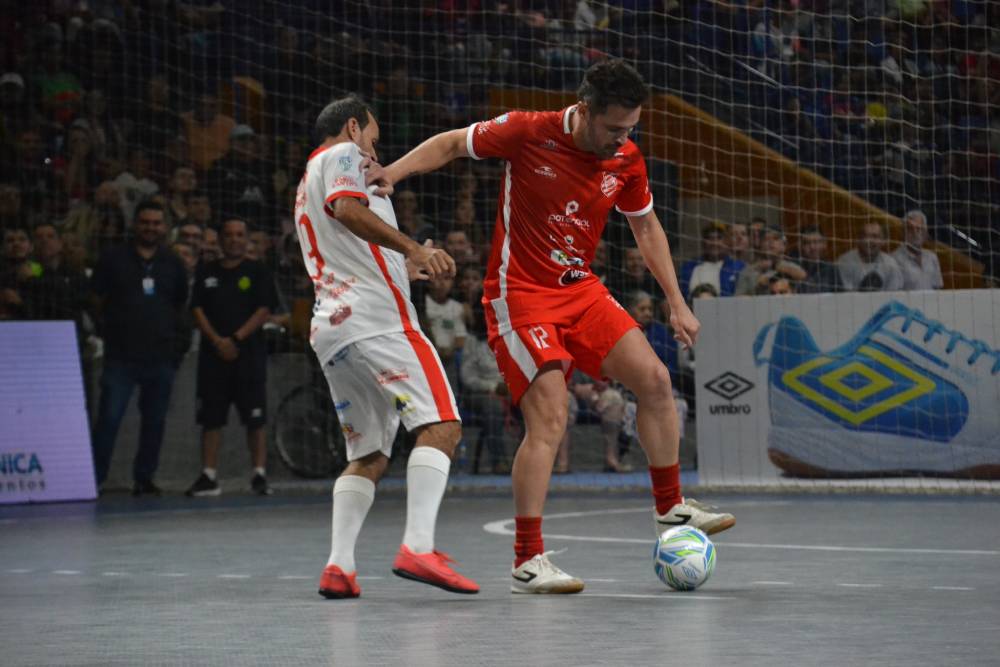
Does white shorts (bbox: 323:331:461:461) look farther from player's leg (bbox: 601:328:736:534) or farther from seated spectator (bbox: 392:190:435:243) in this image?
seated spectator (bbox: 392:190:435:243)

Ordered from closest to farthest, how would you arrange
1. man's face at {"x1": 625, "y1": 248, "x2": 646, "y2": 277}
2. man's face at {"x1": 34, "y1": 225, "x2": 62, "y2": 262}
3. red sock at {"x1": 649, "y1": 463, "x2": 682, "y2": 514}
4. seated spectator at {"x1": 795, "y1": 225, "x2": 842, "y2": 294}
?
1. red sock at {"x1": 649, "y1": 463, "x2": 682, "y2": 514}
2. man's face at {"x1": 34, "y1": 225, "x2": 62, "y2": 262}
3. seated spectator at {"x1": 795, "y1": 225, "x2": 842, "y2": 294}
4. man's face at {"x1": 625, "y1": 248, "x2": 646, "y2": 277}

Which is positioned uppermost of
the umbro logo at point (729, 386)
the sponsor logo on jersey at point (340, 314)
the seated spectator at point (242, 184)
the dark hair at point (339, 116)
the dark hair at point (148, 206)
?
the seated spectator at point (242, 184)

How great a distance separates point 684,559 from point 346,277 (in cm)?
177

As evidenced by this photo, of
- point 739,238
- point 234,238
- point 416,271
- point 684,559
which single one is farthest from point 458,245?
point 416,271

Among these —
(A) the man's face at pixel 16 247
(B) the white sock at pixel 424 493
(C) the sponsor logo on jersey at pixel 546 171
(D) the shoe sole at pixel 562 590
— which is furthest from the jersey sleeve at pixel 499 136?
(A) the man's face at pixel 16 247

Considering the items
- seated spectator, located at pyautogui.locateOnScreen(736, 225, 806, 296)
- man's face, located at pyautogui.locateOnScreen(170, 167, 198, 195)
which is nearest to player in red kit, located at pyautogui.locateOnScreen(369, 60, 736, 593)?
seated spectator, located at pyautogui.locateOnScreen(736, 225, 806, 296)

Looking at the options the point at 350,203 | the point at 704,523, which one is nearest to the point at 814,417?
the point at 704,523

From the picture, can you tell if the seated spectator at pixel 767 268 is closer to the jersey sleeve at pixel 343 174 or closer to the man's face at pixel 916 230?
the man's face at pixel 916 230

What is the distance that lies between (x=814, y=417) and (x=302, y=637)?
808cm

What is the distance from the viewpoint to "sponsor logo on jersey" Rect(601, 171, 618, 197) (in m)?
7.14

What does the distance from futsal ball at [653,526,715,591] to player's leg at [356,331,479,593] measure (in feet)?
2.49

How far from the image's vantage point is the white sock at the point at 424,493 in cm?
666

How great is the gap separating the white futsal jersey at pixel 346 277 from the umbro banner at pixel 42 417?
724 centimetres

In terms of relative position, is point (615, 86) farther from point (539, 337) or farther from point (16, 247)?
point (16, 247)
